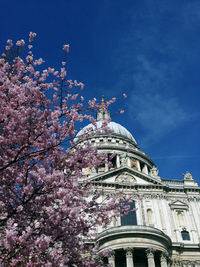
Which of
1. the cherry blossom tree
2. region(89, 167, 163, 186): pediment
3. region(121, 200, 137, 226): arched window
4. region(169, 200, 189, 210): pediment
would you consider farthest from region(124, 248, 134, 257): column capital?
the cherry blossom tree

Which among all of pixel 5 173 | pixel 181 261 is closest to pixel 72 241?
pixel 5 173

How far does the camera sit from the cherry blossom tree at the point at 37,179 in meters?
9.11

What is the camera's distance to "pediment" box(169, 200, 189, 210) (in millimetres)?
35156

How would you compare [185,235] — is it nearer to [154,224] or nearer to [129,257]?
[154,224]

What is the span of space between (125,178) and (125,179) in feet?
0.44

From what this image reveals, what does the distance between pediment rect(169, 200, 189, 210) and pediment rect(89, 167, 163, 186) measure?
292 cm

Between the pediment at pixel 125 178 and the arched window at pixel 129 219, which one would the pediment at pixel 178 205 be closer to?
the pediment at pixel 125 178

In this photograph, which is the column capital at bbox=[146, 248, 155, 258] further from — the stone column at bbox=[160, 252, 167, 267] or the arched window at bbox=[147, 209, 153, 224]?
the arched window at bbox=[147, 209, 153, 224]

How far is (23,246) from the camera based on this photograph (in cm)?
888

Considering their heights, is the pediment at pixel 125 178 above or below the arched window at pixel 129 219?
above

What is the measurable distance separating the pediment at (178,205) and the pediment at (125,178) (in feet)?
9.57

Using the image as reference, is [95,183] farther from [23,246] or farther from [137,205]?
[23,246]

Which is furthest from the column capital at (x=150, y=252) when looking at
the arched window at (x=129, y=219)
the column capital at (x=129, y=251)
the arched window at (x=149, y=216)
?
the arched window at (x=149, y=216)

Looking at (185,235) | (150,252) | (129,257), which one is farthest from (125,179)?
(129,257)
